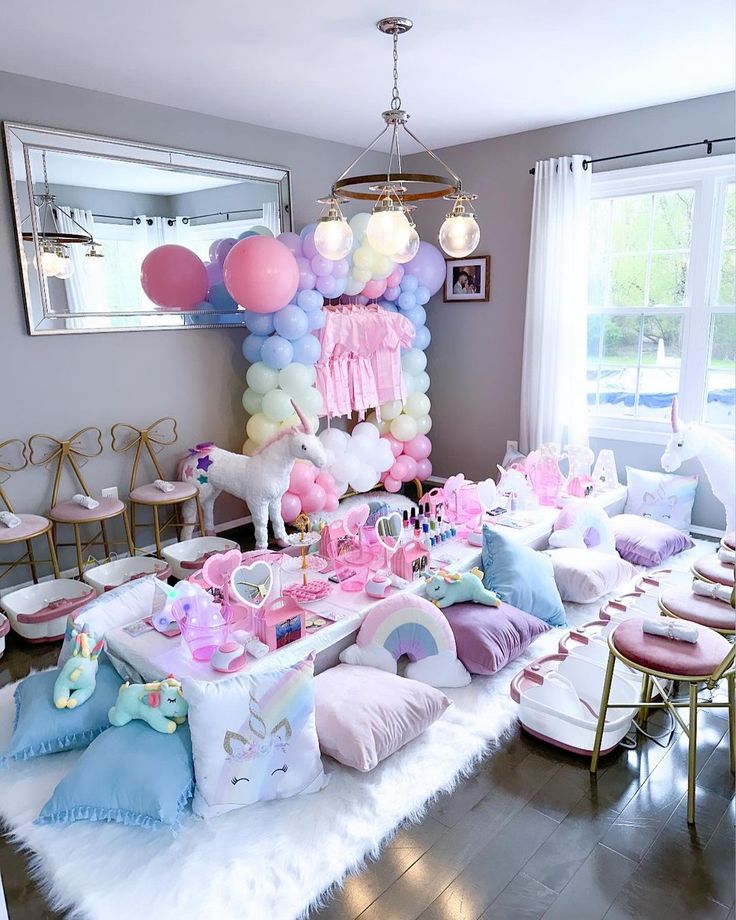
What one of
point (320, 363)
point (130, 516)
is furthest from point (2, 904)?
point (320, 363)

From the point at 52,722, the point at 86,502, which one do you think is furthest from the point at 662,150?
the point at 52,722

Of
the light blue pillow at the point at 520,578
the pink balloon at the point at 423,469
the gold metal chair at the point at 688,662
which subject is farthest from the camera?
the pink balloon at the point at 423,469

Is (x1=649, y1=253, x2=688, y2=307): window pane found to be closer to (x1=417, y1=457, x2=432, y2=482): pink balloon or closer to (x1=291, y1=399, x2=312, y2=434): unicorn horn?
(x1=417, y1=457, x2=432, y2=482): pink balloon

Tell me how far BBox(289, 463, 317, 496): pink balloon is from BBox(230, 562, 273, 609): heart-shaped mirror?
5.15 ft

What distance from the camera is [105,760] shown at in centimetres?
196

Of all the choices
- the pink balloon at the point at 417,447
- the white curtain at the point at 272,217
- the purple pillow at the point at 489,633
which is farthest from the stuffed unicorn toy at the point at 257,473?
the white curtain at the point at 272,217

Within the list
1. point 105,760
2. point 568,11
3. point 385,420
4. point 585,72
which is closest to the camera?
point 105,760

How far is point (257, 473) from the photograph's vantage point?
3.76 m

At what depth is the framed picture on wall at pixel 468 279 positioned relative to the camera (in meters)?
4.88

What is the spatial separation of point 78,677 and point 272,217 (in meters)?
3.18

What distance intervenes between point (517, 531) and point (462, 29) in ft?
7.34

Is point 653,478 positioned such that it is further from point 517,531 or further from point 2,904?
point 2,904

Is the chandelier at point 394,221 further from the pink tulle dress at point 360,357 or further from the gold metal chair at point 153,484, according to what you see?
the gold metal chair at point 153,484

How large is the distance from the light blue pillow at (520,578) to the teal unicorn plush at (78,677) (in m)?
1.62
